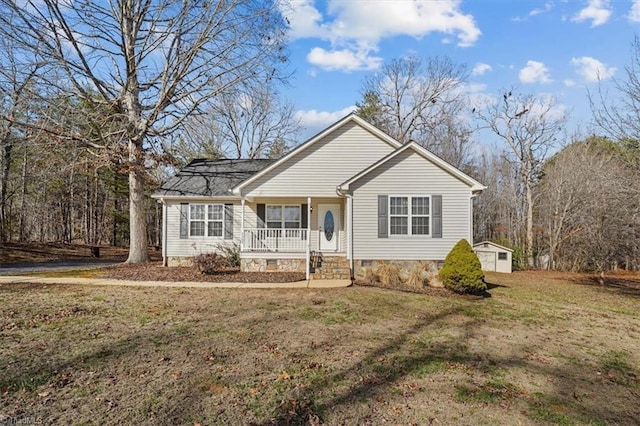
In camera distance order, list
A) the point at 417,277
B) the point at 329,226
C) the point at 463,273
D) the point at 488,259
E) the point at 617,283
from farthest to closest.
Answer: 1. the point at 488,259
2. the point at 329,226
3. the point at 617,283
4. the point at 417,277
5. the point at 463,273

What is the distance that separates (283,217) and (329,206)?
78.6 inches

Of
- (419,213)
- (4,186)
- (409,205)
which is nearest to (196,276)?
(409,205)

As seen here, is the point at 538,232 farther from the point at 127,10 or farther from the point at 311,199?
the point at 127,10

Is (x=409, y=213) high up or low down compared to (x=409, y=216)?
up

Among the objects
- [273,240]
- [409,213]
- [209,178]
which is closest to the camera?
[409,213]

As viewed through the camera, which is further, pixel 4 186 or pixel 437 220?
pixel 4 186

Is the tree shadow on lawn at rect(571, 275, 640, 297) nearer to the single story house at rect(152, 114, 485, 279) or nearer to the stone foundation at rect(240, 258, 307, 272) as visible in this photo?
the single story house at rect(152, 114, 485, 279)

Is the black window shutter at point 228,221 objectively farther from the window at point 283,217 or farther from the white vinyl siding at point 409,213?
the white vinyl siding at point 409,213

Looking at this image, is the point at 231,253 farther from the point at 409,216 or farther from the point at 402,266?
the point at 409,216

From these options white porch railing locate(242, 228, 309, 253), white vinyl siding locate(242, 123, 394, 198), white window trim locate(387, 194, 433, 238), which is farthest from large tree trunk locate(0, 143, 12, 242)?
white window trim locate(387, 194, 433, 238)

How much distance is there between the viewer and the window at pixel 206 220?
16.2 m

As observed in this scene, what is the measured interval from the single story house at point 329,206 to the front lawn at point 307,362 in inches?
162

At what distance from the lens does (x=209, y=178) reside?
1725 cm

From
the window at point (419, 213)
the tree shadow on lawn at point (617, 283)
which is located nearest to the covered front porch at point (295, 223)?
the window at point (419, 213)
